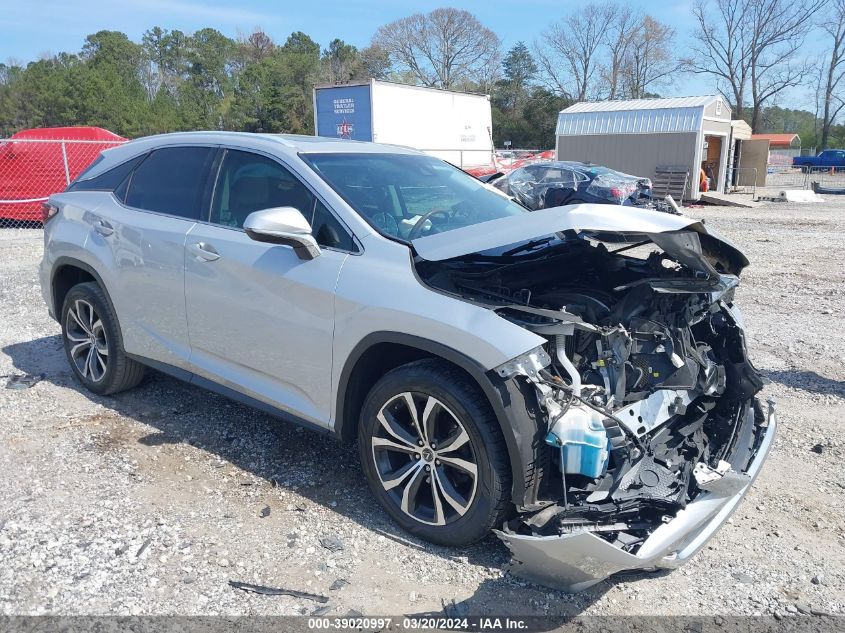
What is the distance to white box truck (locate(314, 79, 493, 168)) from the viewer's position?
21.0 m

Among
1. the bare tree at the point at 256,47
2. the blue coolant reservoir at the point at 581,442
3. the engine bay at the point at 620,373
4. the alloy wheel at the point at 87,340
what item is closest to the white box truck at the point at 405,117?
the alloy wheel at the point at 87,340

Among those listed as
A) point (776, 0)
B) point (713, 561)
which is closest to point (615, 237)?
point (713, 561)

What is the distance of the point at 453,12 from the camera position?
71.3 m

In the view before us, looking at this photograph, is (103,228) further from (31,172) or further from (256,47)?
(256,47)

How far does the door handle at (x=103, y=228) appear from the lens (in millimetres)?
4625

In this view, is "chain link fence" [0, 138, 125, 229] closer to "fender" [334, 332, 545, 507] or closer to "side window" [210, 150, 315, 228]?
"side window" [210, 150, 315, 228]

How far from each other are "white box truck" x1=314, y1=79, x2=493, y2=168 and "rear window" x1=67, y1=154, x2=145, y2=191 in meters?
15.8

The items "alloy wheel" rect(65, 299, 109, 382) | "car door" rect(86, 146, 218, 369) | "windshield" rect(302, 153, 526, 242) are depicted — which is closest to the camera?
"windshield" rect(302, 153, 526, 242)

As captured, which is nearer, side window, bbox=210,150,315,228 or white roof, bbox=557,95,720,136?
side window, bbox=210,150,315,228

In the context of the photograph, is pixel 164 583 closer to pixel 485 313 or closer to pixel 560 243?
pixel 485 313

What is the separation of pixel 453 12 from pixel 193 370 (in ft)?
244

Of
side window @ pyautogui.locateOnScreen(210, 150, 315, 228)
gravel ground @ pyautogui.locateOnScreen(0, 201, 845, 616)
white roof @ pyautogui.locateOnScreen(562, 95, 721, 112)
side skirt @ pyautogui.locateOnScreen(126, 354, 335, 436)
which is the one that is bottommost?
gravel ground @ pyautogui.locateOnScreen(0, 201, 845, 616)

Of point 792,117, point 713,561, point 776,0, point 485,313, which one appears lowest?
point 713,561

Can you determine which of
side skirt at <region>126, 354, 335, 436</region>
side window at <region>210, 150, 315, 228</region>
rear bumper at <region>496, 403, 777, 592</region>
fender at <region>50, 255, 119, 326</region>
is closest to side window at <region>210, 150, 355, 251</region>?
side window at <region>210, 150, 315, 228</region>
